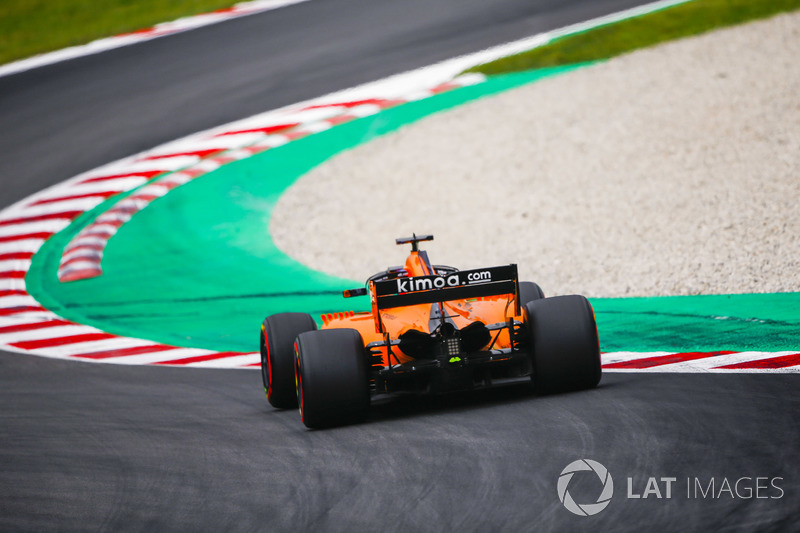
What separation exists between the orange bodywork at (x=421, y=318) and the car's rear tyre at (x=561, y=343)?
0.32m

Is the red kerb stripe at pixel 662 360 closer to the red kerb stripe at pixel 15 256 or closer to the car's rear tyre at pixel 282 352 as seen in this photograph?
the car's rear tyre at pixel 282 352

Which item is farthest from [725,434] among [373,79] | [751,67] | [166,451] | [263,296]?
[373,79]

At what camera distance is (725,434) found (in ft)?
23.0

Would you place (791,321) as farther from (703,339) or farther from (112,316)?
(112,316)

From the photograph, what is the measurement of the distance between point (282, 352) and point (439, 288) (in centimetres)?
166

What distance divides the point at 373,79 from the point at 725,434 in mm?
15187

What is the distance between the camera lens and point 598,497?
6020 mm

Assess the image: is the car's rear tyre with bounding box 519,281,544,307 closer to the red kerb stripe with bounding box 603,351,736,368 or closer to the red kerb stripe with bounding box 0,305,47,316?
the red kerb stripe with bounding box 603,351,736,368

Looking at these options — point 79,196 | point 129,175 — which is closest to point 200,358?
point 79,196

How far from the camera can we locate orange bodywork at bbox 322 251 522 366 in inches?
337

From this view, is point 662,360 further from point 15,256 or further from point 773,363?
point 15,256

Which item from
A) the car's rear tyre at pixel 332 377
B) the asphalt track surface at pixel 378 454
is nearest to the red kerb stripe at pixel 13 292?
the asphalt track surface at pixel 378 454

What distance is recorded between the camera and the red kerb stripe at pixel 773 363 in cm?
888

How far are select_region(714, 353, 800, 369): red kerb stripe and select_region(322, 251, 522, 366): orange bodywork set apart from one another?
194 cm
